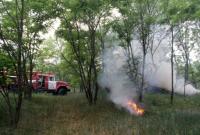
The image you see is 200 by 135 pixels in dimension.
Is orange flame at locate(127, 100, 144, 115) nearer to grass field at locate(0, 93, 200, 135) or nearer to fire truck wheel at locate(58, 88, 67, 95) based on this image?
grass field at locate(0, 93, 200, 135)

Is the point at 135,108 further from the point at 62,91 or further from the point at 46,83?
the point at 62,91

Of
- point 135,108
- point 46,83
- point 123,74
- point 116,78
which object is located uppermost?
point 123,74

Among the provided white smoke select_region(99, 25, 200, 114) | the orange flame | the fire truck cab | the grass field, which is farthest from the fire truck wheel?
the orange flame

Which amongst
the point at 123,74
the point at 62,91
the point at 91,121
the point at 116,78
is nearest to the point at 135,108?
the point at 91,121

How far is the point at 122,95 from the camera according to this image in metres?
26.3

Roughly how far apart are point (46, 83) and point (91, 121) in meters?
13.4

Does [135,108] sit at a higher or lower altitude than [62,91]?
lower

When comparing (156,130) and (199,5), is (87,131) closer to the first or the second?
(156,130)

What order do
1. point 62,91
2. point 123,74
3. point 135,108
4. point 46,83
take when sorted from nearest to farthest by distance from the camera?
point 135,108, point 123,74, point 46,83, point 62,91

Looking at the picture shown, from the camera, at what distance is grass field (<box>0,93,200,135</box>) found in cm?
1459

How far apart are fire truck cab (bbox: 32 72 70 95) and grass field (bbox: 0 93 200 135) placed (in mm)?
6089

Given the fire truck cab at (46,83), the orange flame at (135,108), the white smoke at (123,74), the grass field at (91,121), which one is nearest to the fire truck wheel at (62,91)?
the fire truck cab at (46,83)

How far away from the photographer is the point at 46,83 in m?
31.0

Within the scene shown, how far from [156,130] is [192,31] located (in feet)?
66.6
